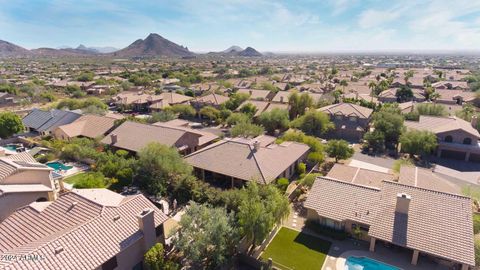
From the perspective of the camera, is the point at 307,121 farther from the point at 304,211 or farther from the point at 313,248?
the point at 313,248

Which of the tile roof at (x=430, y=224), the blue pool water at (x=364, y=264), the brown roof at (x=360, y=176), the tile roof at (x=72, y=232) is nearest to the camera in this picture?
the tile roof at (x=72, y=232)

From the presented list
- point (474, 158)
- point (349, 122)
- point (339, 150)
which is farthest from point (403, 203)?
point (349, 122)

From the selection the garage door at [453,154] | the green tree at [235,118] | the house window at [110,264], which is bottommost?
the garage door at [453,154]

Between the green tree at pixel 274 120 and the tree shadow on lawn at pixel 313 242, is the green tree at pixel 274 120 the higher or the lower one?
the higher one

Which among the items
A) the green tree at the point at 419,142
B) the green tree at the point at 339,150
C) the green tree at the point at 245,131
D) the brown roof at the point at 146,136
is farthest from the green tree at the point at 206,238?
the green tree at the point at 419,142

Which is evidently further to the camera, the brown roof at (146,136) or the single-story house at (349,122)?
the single-story house at (349,122)

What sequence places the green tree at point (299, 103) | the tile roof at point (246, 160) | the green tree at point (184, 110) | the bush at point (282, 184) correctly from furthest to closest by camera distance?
the green tree at point (184, 110), the green tree at point (299, 103), the bush at point (282, 184), the tile roof at point (246, 160)

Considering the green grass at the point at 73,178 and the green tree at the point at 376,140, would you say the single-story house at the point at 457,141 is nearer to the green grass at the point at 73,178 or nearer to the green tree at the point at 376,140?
the green tree at the point at 376,140

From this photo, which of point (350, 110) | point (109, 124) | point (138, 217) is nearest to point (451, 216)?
point (138, 217)
